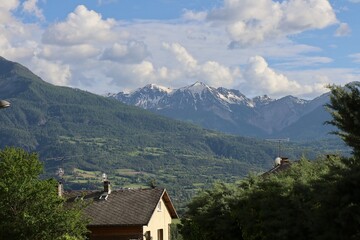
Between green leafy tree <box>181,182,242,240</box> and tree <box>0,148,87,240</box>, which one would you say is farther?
green leafy tree <box>181,182,242,240</box>

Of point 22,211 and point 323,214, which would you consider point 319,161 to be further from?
point 22,211

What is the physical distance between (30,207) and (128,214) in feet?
49.1

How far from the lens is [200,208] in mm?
42188

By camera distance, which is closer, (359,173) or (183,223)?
(359,173)

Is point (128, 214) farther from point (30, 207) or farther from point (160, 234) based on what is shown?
point (30, 207)

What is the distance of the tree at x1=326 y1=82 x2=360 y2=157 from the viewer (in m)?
20.8

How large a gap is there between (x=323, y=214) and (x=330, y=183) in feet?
3.88

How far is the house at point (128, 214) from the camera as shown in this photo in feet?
168

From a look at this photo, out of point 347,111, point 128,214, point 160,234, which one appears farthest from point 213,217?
point 347,111

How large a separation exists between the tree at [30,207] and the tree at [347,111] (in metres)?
20.8

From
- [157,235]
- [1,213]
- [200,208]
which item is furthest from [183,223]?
[1,213]

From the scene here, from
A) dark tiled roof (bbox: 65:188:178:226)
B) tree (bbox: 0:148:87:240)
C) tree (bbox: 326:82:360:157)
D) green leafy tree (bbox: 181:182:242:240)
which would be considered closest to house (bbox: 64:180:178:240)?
dark tiled roof (bbox: 65:188:178:226)

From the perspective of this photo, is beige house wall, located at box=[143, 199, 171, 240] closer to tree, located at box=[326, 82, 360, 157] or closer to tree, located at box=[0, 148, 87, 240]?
tree, located at box=[0, 148, 87, 240]

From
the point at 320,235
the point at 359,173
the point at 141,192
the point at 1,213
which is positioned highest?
the point at 141,192
